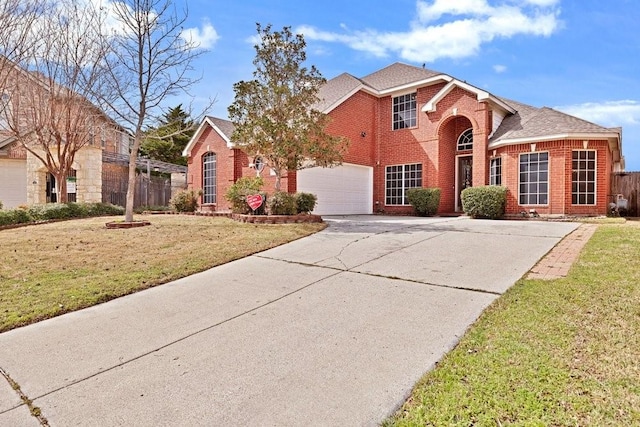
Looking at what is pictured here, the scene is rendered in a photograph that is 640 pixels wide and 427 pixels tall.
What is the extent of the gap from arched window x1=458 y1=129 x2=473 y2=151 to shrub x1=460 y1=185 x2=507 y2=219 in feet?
10.4

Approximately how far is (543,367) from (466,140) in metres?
15.9

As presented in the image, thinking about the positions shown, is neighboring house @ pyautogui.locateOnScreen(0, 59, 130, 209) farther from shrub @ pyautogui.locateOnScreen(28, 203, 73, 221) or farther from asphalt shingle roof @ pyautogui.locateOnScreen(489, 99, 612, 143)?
asphalt shingle roof @ pyautogui.locateOnScreen(489, 99, 612, 143)

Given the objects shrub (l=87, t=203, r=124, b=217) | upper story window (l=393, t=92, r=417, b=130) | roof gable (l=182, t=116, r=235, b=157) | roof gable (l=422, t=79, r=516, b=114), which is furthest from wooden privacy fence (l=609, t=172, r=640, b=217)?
shrub (l=87, t=203, r=124, b=217)

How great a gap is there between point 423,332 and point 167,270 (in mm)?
4537

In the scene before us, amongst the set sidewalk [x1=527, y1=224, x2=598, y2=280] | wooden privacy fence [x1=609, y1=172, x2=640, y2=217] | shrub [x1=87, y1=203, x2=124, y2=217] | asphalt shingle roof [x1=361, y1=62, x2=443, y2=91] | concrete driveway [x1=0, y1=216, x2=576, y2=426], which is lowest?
concrete driveway [x1=0, y1=216, x2=576, y2=426]

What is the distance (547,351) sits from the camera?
294 centimetres

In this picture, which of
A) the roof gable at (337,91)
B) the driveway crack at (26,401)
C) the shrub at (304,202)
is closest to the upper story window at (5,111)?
the shrub at (304,202)

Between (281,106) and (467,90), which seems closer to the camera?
(281,106)

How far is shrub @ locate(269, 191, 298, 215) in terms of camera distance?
11391 mm

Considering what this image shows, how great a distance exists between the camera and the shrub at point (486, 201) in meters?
14.0

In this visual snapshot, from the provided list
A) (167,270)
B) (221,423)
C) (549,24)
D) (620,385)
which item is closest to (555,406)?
(620,385)

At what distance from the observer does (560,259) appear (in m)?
6.05

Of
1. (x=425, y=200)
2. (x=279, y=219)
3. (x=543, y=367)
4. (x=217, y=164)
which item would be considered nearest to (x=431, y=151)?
(x=425, y=200)

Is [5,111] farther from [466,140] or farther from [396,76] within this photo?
[466,140]
